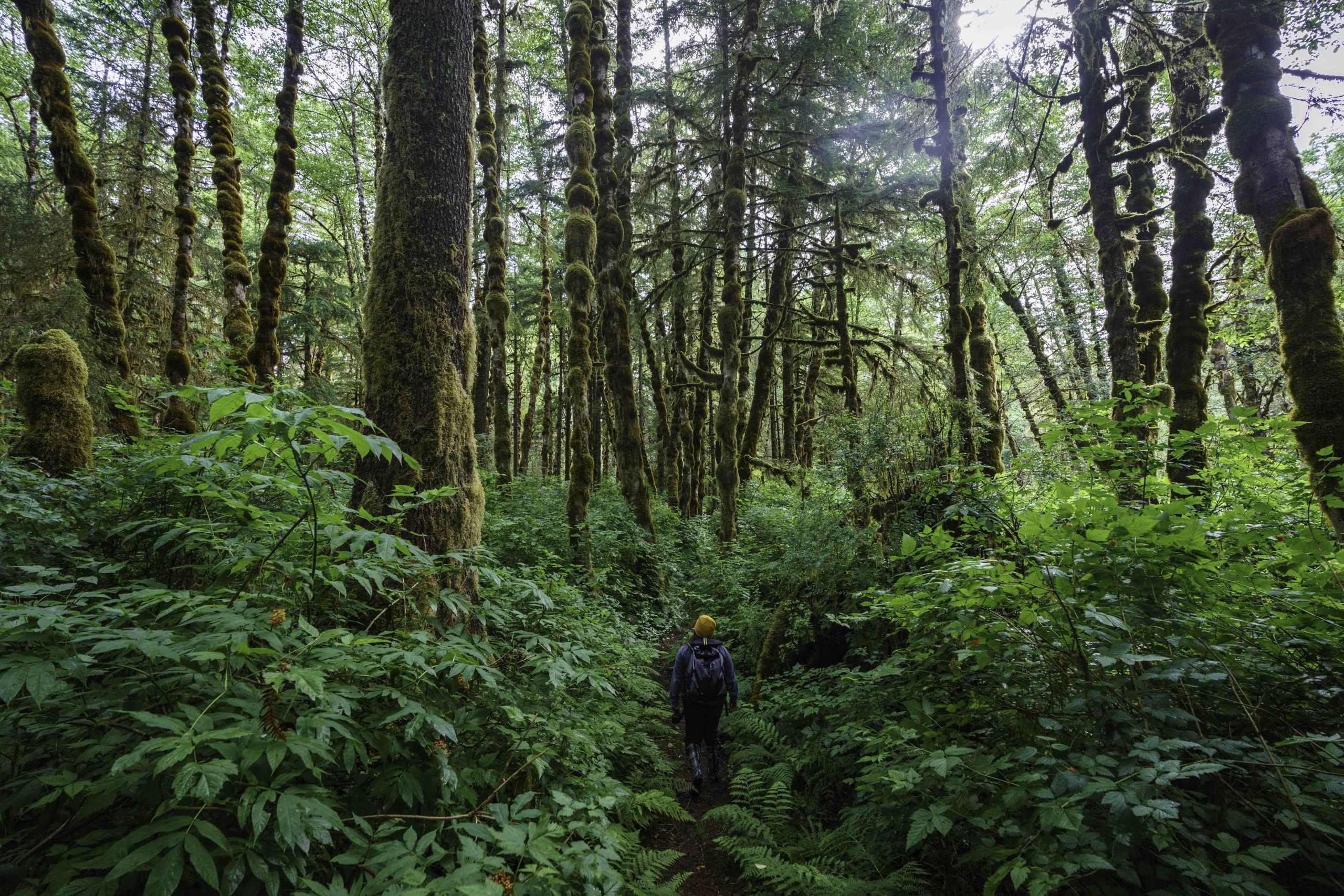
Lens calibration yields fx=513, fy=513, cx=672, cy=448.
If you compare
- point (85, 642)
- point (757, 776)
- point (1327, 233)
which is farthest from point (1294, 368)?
point (85, 642)

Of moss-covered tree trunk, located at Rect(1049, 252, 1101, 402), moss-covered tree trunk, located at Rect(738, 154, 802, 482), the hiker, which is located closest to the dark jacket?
the hiker

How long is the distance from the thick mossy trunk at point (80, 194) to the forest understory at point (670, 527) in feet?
0.22

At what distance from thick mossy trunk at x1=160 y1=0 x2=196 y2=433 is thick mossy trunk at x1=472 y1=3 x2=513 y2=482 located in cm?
454

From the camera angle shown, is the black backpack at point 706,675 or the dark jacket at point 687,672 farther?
the dark jacket at point 687,672

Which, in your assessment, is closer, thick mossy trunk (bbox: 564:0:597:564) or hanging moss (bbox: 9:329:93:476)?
hanging moss (bbox: 9:329:93:476)

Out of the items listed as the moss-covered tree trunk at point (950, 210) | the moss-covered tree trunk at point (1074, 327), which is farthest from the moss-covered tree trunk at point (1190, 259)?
the moss-covered tree trunk at point (1074, 327)

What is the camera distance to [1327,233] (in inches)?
185

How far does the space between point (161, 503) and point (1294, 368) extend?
981cm

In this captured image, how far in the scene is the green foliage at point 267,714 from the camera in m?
1.63

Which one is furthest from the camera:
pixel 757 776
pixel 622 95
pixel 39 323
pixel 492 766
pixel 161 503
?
pixel 622 95

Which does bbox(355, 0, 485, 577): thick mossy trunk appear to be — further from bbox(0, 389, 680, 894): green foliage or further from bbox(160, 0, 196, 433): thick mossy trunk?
bbox(160, 0, 196, 433): thick mossy trunk

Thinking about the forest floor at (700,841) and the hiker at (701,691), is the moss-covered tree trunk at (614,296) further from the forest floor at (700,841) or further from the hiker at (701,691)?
the forest floor at (700,841)

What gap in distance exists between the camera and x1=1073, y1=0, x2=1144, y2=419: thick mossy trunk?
26.1 ft

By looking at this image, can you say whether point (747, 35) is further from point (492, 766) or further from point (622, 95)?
point (492, 766)
